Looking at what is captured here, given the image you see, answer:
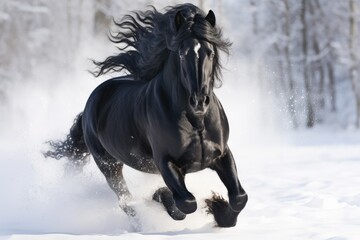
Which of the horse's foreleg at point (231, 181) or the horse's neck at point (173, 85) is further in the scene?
the horse's foreleg at point (231, 181)

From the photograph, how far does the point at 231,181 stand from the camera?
16.9 feet

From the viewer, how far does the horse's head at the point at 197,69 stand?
450cm

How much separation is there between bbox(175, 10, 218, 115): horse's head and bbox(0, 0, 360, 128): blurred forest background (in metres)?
26.8

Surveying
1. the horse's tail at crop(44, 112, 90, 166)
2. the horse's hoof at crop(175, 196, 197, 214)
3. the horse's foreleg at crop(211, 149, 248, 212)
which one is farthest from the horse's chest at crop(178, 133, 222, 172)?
the horse's tail at crop(44, 112, 90, 166)

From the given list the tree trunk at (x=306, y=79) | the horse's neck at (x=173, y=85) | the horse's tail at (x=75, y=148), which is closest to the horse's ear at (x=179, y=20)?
the horse's neck at (x=173, y=85)

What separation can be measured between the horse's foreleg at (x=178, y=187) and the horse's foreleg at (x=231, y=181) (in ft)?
1.04

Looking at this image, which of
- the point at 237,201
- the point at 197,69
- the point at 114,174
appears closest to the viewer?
the point at 197,69

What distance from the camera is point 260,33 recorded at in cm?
3709

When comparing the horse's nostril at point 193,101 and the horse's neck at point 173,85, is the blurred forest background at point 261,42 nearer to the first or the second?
the horse's neck at point 173,85

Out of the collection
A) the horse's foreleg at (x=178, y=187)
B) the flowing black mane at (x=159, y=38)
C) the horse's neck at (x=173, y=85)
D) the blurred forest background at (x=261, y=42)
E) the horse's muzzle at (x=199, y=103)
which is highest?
the blurred forest background at (x=261, y=42)

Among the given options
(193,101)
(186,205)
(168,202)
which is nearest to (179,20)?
(193,101)

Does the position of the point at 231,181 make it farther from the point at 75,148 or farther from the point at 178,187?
the point at 75,148

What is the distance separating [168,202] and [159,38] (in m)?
1.25

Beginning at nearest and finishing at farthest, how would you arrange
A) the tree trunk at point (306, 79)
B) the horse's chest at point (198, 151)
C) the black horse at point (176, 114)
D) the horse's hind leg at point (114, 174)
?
the black horse at point (176, 114) < the horse's chest at point (198, 151) < the horse's hind leg at point (114, 174) < the tree trunk at point (306, 79)
